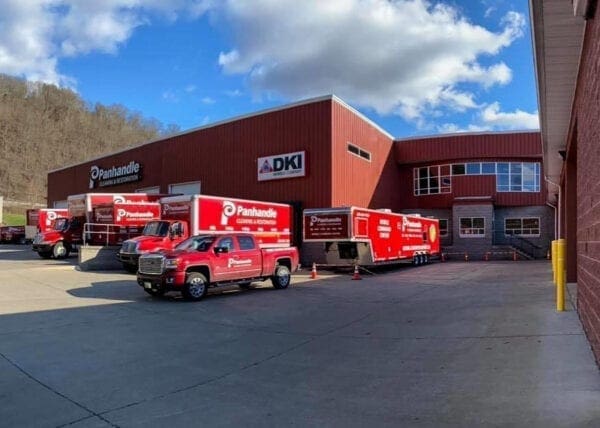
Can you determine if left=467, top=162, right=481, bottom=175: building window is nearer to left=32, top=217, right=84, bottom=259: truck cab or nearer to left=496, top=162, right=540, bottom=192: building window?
left=496, top=162, right=540, bottom=192: building window

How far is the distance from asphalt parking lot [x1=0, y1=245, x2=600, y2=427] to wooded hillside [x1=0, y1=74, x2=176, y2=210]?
9760cm

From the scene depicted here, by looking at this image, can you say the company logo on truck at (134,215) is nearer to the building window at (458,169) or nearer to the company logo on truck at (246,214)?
the company logo on truck at (246,214)

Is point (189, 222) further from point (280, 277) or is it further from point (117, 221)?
point (117, 221)

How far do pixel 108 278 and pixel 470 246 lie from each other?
29.8m

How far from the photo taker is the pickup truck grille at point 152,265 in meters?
14.6

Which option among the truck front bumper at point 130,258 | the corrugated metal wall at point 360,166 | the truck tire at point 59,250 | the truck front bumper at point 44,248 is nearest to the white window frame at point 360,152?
the corrugated metal wall at point 360,166

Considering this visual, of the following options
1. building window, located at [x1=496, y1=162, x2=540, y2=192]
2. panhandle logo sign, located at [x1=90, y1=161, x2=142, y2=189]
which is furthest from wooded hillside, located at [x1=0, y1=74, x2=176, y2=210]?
building window, located at [x1=496, y1=162, x2=540, y2=192]

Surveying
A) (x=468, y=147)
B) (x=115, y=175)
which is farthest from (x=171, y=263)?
(x=115, y=175)

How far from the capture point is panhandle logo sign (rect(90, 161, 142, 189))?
154 ft

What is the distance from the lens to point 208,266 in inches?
599

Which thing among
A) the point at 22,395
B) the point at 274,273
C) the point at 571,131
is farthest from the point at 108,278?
the point at 571,131

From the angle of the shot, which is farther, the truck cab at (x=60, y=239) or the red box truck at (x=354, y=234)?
the truck cab at (x=60, y=239)

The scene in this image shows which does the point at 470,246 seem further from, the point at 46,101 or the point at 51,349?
the point at 46,101

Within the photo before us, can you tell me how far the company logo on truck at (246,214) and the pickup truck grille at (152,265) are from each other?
8.89 meters
